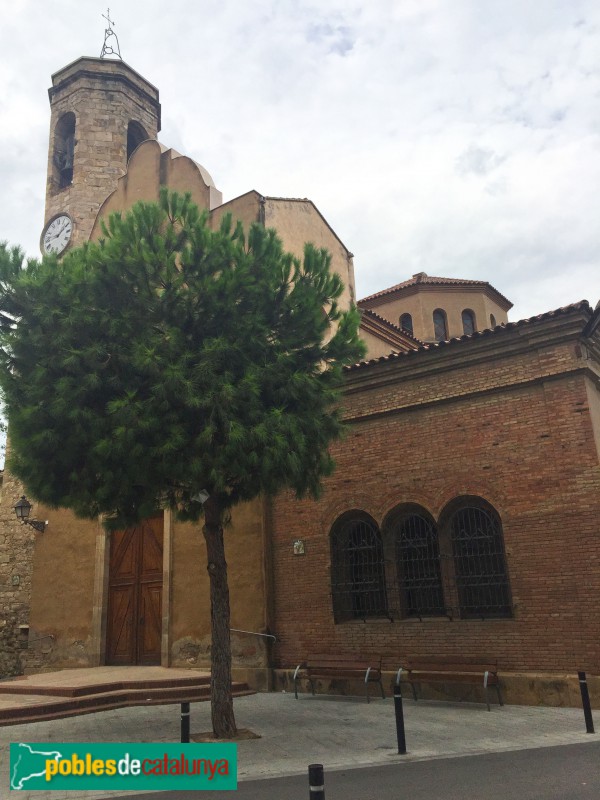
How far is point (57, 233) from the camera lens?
20.2 metres

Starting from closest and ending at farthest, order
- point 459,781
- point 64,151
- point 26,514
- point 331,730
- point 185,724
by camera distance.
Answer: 1. point 459,781
2. point 185,724
3. point 331,730
4. point 26,514
5. point 64,151

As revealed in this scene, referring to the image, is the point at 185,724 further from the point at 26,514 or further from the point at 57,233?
the point at 57,233

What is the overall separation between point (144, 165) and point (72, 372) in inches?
452

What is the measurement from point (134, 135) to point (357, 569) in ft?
52.4

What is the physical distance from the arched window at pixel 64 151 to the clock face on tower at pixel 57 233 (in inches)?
52.8

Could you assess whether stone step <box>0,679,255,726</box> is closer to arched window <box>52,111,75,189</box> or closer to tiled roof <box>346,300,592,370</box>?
tiled roof <box>346,300,592,370</box>

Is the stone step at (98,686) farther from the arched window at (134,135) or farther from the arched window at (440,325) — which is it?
the arched window at (440,325)

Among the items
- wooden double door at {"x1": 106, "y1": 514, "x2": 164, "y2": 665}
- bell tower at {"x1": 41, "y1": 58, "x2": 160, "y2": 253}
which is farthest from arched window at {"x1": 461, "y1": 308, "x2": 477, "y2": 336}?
wooden double door at {"x1": 106, "y1": 514, "x2": 164, "y2": 665}

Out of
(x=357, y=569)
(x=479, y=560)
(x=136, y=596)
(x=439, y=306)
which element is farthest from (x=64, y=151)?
(x=479, y=560)

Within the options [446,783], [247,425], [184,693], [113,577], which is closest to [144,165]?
[113,577]

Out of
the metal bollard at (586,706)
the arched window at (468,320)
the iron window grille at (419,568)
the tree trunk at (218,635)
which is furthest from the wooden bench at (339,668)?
the arched window at (468,320)

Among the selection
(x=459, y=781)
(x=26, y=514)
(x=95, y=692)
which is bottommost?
(x=459, y=781)

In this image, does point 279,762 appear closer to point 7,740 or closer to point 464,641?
point 7,740

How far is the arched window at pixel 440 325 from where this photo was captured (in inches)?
1089
